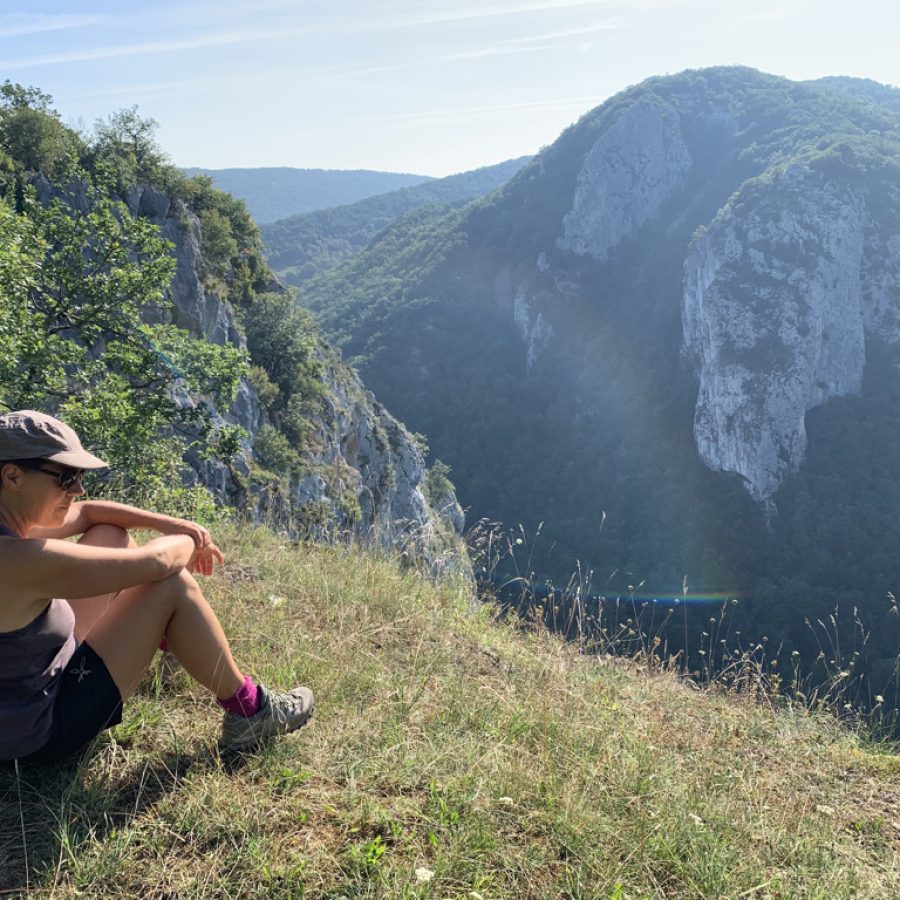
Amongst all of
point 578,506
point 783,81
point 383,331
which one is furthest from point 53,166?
point 783,81

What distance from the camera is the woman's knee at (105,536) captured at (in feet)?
7.99

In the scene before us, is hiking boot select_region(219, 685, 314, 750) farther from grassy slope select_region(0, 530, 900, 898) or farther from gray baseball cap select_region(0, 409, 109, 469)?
gray baseball cap select_region(0, 409, 109, 469)

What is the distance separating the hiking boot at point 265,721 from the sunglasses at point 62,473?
973 mm

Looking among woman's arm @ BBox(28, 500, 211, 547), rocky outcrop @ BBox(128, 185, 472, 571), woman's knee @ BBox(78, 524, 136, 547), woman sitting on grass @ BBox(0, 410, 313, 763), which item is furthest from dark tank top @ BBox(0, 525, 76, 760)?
rocky outcrop @ BBox(128, 185, 472, 571)

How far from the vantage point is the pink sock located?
87.9 inches

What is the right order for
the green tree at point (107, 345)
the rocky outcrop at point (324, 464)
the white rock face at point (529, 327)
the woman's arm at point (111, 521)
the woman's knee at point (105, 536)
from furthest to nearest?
1. the white rock face at point (529, 327)
2. the green tree at point (107, 345)
3. the rocky outcrop at point (324, 464)
4. the woman's arm at point (111, 521)
5. the woman's knee at point (105, 536)

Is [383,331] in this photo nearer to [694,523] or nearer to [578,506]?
[578,506]

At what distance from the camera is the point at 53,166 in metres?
18.0

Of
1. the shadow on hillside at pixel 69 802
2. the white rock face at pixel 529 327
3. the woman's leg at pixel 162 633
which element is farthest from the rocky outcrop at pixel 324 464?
the white rock face at pixel 529 327

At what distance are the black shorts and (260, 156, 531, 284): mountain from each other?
12957 cm

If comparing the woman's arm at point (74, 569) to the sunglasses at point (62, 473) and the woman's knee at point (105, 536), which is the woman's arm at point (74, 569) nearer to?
the sunglasses at point (62, 473)

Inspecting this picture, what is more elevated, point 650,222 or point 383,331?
point 650,222

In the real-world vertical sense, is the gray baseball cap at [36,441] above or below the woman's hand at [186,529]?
above

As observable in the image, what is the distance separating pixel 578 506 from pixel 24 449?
67.4 metres
